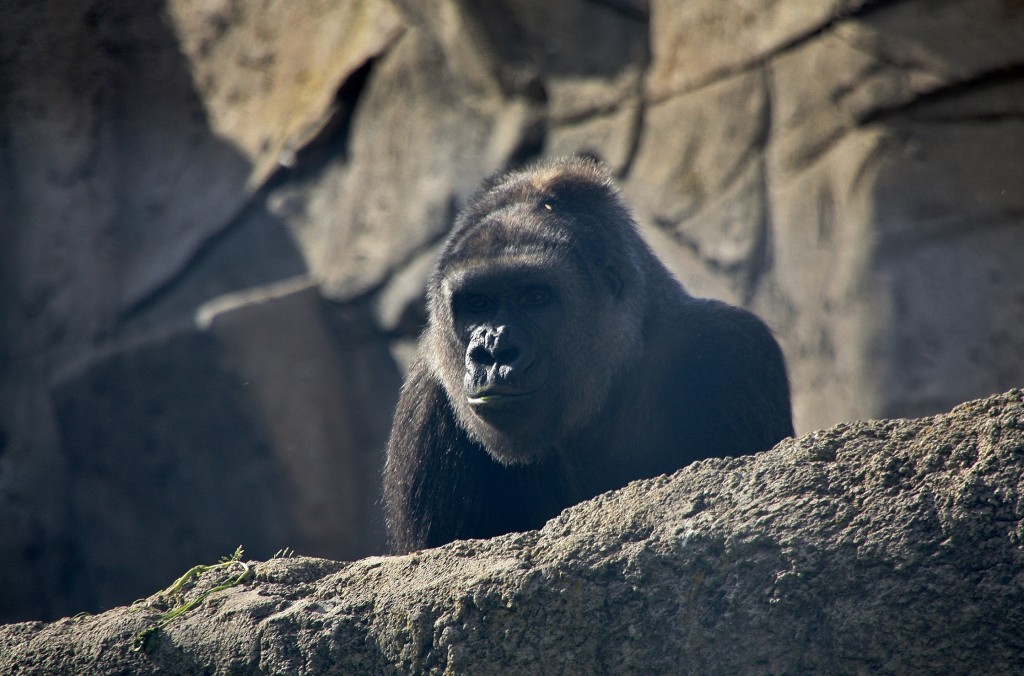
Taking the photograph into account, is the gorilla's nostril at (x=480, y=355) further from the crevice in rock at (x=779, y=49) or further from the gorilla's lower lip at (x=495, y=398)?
the crevice in rock at (x=779, y=49)

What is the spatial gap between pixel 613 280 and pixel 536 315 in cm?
41

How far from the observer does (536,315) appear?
14.1 feet

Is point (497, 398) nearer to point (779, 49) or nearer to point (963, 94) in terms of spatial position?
point (963, 94)

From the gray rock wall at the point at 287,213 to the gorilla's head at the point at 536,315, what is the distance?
2632 mm

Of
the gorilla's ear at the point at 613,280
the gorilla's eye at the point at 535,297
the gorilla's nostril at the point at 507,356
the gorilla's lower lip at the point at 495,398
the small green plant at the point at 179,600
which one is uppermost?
the gorilla's ear at the point at 613,280

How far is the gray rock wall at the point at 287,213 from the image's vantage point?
7.21 meters

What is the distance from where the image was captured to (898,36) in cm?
640

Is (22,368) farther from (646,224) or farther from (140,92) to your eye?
(646,224)

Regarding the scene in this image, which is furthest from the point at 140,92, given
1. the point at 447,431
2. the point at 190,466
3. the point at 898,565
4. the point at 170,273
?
the point at 898,565

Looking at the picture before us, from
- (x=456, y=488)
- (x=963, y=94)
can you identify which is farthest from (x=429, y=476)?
(x=963, y=94)

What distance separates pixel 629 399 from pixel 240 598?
2014mm

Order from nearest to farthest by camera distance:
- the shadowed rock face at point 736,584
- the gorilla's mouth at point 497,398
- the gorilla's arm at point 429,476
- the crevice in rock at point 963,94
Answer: the shadowed rock face at point 736,584 < the gorilla's mouth at point 497,398 < the gorilla's arm at point 429,476 < the crevice in rock at point 963,94

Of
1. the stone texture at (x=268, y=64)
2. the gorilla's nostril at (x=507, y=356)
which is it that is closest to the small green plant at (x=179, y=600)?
the gorilla's nostril at (x=507, y=356)

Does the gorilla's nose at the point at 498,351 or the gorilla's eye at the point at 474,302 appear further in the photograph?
the gorilla's eye at the point at 474,302
